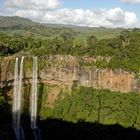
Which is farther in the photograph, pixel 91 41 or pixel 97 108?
pixel 91 41

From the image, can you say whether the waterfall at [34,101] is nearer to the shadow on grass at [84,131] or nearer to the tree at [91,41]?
the shadow on grass at [84,131]

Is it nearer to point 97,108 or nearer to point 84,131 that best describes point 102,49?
point 97,108

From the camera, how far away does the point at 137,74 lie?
156ft

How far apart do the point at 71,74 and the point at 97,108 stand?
19.5 feet

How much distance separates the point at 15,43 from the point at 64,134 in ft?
66.3

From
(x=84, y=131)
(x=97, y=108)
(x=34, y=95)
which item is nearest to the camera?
(x=84, y=131)

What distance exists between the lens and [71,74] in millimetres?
50594

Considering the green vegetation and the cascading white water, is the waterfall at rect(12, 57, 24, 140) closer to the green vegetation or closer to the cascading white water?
the cascading white water

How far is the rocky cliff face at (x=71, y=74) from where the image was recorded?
48.8 m

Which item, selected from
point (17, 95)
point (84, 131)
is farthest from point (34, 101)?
point (84, 131)

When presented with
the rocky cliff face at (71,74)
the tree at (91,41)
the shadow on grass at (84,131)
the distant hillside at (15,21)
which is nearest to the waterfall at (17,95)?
the rocky cliff face at (71,74)

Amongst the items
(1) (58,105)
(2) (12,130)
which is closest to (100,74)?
(1) (58,105)

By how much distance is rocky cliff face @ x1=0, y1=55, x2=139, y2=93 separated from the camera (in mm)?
48750

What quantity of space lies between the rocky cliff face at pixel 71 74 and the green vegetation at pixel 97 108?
3.09 feet
